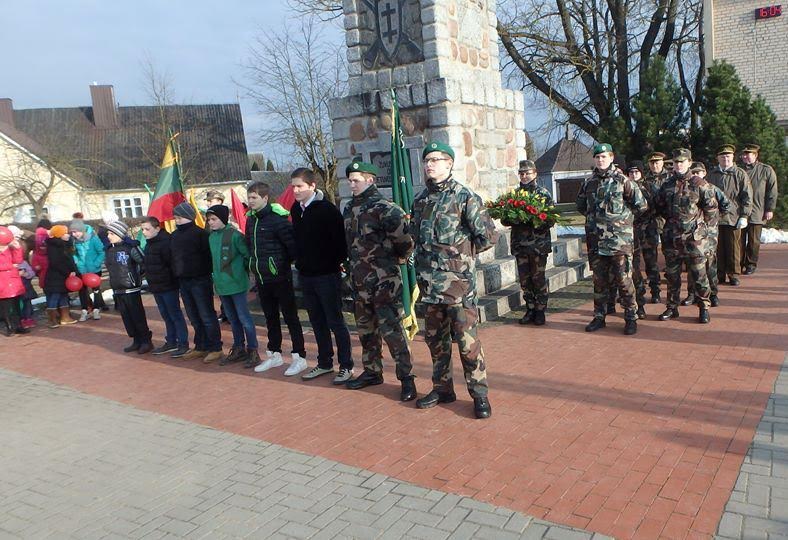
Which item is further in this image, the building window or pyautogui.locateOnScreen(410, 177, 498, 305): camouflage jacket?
the building window

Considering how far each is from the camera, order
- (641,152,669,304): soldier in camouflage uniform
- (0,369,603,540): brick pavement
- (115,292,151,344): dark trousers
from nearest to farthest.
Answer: (0,369,603,540): brick pavement, (115,292,151,344): dark trousers, (641,152,669,304): soldier in camouflage uniform

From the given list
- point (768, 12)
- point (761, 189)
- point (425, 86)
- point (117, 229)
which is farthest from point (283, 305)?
point (768, 12)

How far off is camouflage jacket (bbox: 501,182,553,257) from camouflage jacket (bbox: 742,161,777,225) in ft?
13.8

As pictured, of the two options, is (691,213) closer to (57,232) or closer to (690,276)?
(690,276)

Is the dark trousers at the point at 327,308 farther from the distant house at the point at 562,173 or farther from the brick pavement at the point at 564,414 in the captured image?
the distant house at the point at 562,173

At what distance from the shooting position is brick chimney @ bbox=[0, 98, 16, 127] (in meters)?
34.7

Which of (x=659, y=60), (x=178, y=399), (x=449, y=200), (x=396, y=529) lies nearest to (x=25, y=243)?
(x=178, y=399)

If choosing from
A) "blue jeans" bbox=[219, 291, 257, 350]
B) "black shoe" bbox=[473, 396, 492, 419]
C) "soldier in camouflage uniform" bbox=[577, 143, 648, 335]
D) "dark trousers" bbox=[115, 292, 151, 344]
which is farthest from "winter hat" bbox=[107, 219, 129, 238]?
"soldier in camouflage uniform" bbox=[577, 143, 648, 335]

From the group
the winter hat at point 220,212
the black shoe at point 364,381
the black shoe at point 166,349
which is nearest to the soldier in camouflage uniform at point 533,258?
the black shoe at point 364,381

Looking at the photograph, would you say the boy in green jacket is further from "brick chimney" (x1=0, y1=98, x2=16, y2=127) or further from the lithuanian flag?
"brick chimney" (x1=0, y1=98, x2=16, y2=127)

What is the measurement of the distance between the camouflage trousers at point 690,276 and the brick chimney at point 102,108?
3565 cm

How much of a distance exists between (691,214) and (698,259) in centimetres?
51

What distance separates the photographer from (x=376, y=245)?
5027 millimetres

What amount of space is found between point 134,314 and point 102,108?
32468 millimetres
